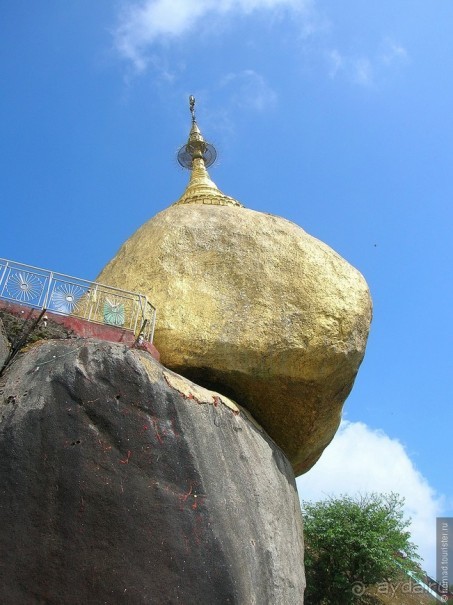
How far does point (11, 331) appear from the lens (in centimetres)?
864

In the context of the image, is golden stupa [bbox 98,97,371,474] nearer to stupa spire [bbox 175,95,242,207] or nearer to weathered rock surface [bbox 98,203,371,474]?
weathered rock surface [bbox 98,203,371,474]

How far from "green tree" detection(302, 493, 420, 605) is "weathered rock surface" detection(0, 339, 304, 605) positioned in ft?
44.1

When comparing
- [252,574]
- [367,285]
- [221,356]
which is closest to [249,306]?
[221,356]

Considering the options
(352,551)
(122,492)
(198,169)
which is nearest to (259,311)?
(122,492)

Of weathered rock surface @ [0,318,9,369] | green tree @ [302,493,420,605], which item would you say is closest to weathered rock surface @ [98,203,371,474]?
weathered rock surface @ [0,318,9,369]

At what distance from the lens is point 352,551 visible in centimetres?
2111

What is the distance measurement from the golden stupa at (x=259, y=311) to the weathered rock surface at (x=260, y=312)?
2cm

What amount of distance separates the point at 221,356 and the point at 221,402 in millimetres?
1228

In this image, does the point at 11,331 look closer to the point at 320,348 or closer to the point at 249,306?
the point at 249,306

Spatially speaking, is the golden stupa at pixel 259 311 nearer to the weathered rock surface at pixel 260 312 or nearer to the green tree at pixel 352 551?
the weathered rock surface at pixel 260 312

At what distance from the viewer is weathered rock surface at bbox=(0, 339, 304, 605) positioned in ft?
21.6

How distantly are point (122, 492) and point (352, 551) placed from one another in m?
16.3

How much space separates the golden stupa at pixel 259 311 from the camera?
10102mm

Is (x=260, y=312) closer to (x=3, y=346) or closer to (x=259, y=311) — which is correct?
(x=259, y=311)
